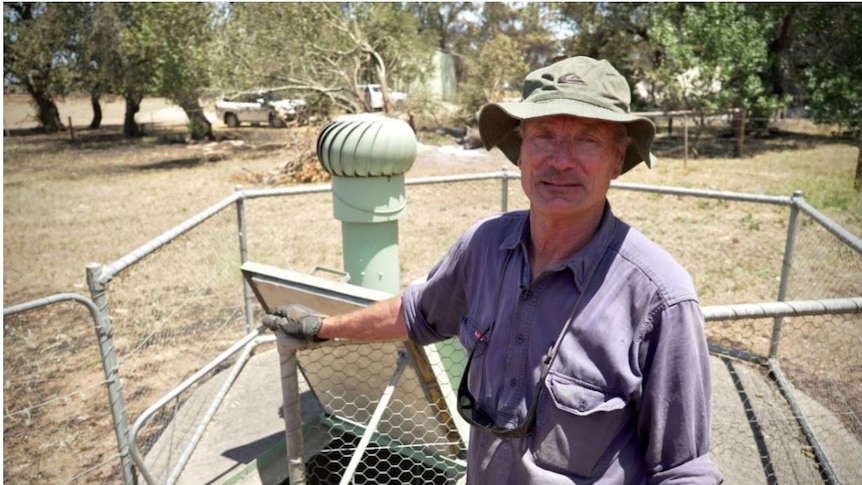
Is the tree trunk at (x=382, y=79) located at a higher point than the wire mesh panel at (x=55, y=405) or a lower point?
higher

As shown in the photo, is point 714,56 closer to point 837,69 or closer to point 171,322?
point 837,69

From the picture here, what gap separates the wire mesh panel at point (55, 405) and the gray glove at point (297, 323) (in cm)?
148

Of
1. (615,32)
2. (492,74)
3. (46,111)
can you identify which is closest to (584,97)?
(492,74)

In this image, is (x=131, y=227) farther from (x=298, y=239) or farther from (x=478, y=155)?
(x=478, y=155)

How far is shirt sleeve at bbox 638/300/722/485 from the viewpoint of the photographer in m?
1.35

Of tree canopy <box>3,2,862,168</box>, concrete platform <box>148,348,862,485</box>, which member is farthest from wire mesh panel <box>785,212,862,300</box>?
tree canopy <box>3,2,862,168</box>

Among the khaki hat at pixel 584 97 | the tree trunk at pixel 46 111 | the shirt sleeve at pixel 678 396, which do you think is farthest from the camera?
the tree trunk at pixel 46 111

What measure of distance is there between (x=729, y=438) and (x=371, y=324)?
99.1 inches

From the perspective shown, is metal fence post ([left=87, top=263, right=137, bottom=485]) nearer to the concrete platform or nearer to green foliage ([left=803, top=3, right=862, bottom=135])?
the concrete platform

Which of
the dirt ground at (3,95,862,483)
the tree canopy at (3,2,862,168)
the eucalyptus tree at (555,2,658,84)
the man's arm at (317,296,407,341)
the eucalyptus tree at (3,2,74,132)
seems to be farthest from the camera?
the eucalyptus tree at (3,2,74,132)

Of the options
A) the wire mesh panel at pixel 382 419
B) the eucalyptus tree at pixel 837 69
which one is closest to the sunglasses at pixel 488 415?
the wire mesh panel at pixel 382 419

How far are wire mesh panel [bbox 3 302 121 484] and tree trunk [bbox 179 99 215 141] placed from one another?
47.7 ft

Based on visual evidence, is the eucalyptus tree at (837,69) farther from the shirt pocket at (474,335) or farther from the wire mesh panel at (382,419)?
the shirt pocket at (474,335)

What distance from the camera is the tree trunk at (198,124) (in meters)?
19.3
